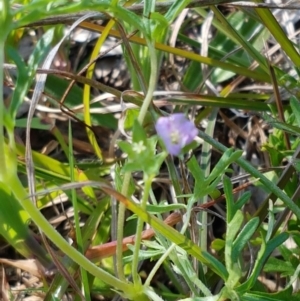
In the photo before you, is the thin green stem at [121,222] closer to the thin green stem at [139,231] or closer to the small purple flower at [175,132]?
the thin green stem at [139,231]

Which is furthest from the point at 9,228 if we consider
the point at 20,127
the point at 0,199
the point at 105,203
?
the point at 20,127

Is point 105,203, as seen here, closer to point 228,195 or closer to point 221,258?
point 221,258

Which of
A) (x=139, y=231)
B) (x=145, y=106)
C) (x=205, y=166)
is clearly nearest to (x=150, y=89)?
(x=145, y=106)

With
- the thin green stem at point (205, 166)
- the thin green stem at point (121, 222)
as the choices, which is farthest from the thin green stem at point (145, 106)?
the thin green stem at point (205, 166)

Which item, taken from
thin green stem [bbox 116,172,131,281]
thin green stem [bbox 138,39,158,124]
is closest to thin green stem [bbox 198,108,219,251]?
thin green stem [bbox 116,172,131,281]

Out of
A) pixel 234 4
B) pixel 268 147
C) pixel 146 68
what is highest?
pixel 234 4

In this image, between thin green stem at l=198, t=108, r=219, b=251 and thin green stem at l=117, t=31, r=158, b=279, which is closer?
thin green stem at l=117, t=31, r=158, b=279

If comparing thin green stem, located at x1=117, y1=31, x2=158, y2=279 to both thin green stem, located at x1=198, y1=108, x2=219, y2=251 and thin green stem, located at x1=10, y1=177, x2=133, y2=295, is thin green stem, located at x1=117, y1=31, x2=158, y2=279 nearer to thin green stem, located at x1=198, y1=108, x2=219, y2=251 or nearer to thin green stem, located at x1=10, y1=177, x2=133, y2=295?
thin green stem, located at x1=10, y1=177, x2=133, y2=295

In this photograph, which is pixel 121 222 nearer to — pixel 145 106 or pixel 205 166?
pixel 145 106
